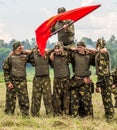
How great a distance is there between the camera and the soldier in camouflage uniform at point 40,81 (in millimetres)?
11742

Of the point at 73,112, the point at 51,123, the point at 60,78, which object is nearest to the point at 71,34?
the point at 60,78

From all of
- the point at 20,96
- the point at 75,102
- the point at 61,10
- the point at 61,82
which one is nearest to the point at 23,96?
the point at 20,96

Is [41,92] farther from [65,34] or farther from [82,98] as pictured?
[65,34]

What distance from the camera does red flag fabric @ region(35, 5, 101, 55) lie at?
11.7 metres

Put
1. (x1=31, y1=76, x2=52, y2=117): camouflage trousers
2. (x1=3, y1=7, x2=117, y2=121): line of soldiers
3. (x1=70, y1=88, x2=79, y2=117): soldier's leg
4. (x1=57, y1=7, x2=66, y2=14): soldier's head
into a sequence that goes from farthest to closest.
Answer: (x1=57, y1=7, x2=66, y2=14): soldier's head → (x1=31, y1=76, x2=52, y2=117): camouflage trousers → (x1=70, y1=88, x2=79, y2=117): soldier's leg → (x1=3, y1=7, x2=117, y2=121): line of soldiers

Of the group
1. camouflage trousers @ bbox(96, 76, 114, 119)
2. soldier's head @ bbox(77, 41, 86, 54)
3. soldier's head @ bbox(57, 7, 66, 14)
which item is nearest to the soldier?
soldier's head @ bbox(57, 7, 66, 14)

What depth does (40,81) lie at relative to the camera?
464 inches

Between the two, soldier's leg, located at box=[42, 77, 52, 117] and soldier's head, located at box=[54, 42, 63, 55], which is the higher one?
soldier's head, located at box=[54, 42, 63, 55]

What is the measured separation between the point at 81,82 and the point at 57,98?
0.85 m

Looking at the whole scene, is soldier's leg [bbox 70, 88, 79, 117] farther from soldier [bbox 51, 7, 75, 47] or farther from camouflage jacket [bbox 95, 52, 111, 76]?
soldier [bbox 51, 7, 75, 47]

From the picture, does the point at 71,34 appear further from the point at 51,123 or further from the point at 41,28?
the point at 51,123

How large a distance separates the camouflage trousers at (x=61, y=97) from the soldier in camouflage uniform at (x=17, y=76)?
2.78 feet

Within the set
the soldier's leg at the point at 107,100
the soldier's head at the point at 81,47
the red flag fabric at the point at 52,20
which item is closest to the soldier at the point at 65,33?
the red flag fabric at the point at 52,20

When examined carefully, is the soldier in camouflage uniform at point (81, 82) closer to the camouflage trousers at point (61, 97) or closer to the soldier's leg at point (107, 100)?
the camouflage trousers at point (61, 97)
